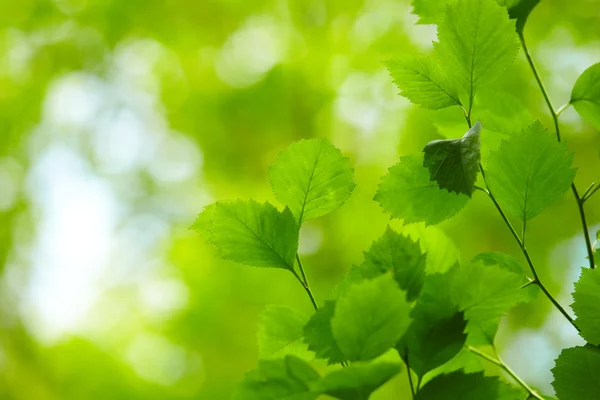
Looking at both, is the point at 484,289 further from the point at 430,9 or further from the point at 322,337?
the point at 430,9

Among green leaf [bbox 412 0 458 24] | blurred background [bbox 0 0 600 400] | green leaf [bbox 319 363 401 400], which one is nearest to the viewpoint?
green leaf [bbox 319 363 401 400]

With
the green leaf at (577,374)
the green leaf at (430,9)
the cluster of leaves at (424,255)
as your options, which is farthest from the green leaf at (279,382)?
the green leaf at (430,9)

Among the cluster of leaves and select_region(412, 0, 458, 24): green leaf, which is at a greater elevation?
select_region(412, 0, 458, 24): green leaf

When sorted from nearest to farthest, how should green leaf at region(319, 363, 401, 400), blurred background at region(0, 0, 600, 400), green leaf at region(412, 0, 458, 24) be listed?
1. green leaf at region(319, 363, 401, 400)
2. green leaf at region(412, 0, 458, 24)
3. blurred background at region(0, 0, 600, 400)

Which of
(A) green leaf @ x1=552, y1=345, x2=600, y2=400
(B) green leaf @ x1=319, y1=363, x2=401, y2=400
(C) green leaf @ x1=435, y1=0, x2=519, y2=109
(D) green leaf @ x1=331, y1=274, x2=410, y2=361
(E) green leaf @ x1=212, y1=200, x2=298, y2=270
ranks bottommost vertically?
(A) green leaf @ x1=552, y1=345, x2=600, y2=400

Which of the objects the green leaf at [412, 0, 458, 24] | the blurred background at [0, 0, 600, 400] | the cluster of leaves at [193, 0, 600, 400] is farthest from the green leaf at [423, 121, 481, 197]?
the blurred background at [0, 0, 600, 400]

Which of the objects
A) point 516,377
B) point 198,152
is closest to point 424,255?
point 516,377

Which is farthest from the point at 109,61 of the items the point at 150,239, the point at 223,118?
the point at 150,239

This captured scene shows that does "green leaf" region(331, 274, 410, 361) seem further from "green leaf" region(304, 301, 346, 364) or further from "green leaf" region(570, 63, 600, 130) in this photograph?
"green leaf" region(570, 63, 600, 130)
